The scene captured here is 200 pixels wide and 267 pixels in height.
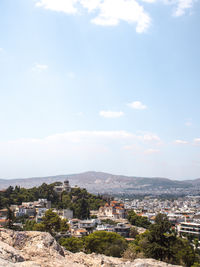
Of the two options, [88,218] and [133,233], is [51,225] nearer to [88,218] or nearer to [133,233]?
[133,233]

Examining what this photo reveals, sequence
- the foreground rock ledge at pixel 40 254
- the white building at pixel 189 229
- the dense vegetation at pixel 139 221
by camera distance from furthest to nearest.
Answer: the white building at pixel 189 229 → the dense vegetation at pixel 139 221 → the foreground rock ledge at pixel 40 254

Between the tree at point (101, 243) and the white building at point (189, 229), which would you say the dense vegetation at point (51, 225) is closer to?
the tree at point (101, 243)

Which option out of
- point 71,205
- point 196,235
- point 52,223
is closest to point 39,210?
point 71,205

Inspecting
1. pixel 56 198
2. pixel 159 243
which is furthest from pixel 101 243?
pixel 56 198

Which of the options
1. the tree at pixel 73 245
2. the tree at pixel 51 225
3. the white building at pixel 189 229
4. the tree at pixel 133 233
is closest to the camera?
the tree at pixel 73 245

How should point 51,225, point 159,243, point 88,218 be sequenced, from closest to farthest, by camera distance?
point 159,243 < point 51,225 < point 88,218

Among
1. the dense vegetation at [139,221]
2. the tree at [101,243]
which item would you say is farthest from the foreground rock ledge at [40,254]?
the dense vegetation at [139,221]

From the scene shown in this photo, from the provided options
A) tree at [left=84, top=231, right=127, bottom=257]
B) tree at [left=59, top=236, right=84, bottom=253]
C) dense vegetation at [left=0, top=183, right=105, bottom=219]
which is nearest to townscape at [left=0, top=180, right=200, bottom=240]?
dense vegetation at [left=0, top=183, right=105, bottom=219]
